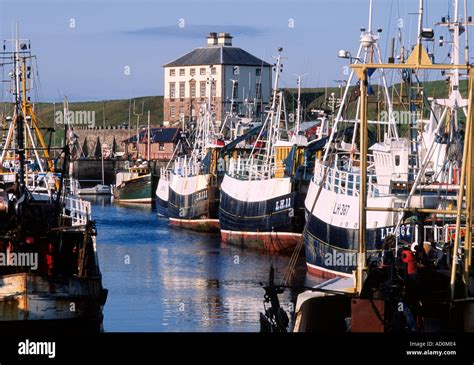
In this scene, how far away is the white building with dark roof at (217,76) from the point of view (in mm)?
142250

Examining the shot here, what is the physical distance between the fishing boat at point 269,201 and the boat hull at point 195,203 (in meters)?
6.24

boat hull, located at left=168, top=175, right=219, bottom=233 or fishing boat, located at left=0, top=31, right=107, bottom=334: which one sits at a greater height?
fishing boat, located at left=0, top=31, right=107, bottom=334

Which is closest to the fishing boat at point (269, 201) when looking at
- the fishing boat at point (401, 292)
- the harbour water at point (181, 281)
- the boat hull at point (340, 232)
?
the harbour water at point (181, 281)

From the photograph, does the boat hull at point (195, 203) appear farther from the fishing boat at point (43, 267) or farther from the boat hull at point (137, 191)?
the fishing boat at point (43, 267)

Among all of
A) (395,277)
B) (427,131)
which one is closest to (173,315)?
(427,131)

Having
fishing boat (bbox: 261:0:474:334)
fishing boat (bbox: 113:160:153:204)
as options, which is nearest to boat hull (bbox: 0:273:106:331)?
fishing boat (bbox: 261:0:474:334)

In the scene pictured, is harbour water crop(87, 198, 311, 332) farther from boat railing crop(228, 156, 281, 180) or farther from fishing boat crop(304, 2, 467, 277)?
boat railing crop(228, 156, 281, 180)

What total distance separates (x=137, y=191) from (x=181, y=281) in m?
67.1

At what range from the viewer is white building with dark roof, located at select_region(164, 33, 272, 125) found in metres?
142

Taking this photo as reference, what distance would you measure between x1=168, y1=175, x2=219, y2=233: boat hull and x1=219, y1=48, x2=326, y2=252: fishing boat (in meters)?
6.24

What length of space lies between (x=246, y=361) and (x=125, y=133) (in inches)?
5750

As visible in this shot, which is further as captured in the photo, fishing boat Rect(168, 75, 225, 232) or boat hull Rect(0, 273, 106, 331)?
fishing boat Rect(168, 75, 225, 232)

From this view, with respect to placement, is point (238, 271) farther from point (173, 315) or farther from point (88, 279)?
point (88, 279)

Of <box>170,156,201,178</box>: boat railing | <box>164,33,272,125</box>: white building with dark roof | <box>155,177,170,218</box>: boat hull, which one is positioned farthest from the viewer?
<box>164,33,272,125</box>: white building with dark roof
